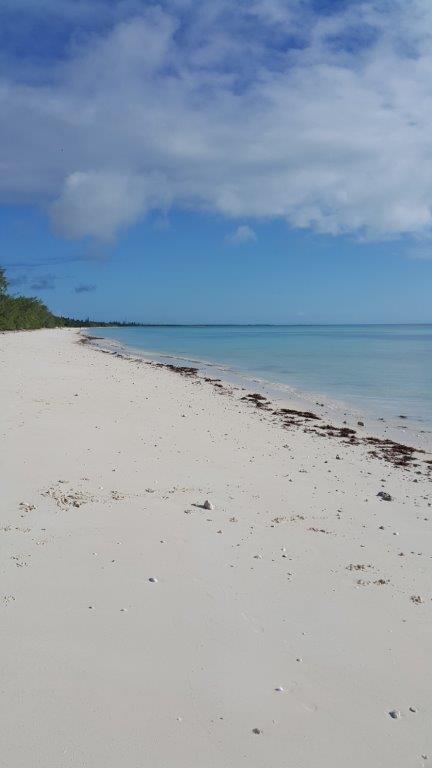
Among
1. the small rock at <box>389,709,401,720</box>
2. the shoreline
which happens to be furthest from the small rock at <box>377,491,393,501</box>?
the small rock at <box>389,709,401,720</box>

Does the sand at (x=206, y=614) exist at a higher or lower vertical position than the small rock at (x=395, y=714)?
higher

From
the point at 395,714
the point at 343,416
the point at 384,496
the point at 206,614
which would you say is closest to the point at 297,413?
the point at 343,416

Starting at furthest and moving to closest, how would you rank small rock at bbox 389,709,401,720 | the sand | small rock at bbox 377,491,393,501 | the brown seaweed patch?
the brown seaweed patch, small rock at bbox 377,491,393,501, small rock at bbox 389,709,401,720, the sand

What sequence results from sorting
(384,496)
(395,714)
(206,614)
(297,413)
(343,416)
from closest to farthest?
1. (395,714)
2. (206,614)
3. (384,496)
4. (297,413)
5. (343,416)

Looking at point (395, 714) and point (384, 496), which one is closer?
point (395, 714)

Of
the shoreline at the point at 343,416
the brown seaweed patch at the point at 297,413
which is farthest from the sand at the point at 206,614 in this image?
the brown seaweed patch at the point at 297,413

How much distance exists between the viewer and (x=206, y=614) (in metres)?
4.43

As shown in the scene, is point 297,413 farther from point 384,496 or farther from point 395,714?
point 395,714

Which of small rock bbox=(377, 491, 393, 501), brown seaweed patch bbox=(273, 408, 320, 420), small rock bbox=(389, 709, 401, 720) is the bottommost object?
small rock bbox=(389, 709, 401, 720)

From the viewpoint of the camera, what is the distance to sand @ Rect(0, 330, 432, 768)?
10.3 feet

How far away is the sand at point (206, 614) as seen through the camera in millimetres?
3154

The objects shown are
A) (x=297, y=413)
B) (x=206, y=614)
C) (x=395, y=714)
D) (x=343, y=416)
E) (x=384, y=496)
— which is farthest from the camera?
(x=343, y=416)

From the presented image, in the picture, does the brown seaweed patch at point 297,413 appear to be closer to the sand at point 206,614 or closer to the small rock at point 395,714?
the sand at point 206,614

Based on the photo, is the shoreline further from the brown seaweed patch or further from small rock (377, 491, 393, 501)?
small rock (377, 491, 393, 501)
